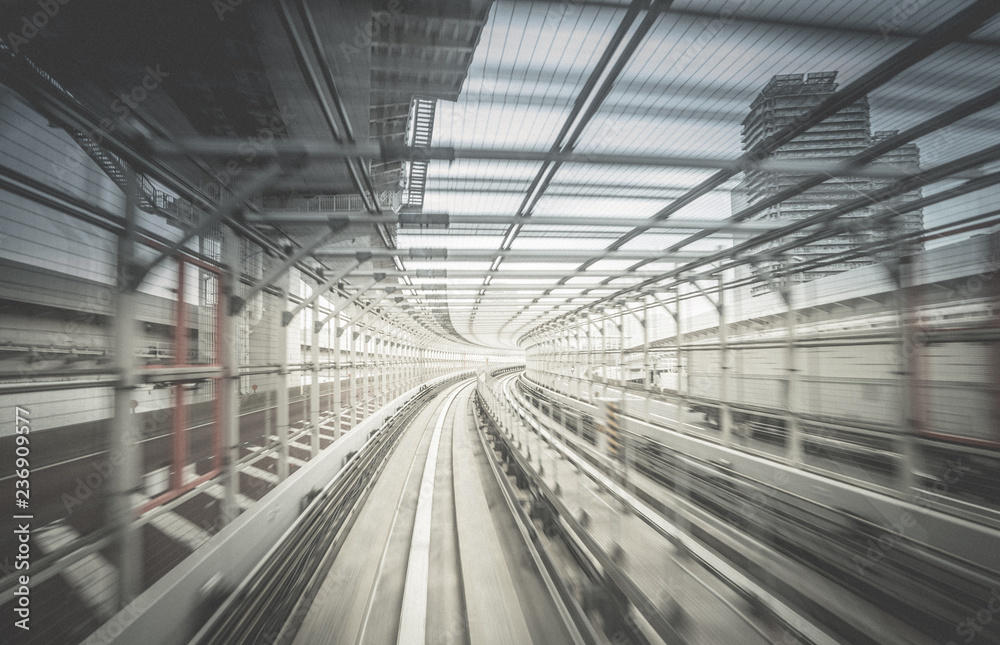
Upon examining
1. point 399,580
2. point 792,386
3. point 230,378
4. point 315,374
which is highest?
point 230,378

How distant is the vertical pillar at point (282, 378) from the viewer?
4.67 metres

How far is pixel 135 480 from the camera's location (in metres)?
2.35

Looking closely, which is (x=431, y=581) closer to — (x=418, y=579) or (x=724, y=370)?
(x=418, y=579)

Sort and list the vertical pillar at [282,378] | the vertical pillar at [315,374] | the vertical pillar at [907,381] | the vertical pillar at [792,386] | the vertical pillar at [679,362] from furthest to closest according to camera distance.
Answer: the vertical pillar at [679,362], the vertical pillar at [315,374], the vertical pillar at [792,386], the vertical pillar at [282,378], the vertical pillar at [907,381]

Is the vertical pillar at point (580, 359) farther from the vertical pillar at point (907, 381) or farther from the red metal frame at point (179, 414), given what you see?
the red metal frame at point (179, 414)

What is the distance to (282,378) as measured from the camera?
4680 millimetres

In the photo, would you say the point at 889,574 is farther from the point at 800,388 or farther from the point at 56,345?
the point at 56,345

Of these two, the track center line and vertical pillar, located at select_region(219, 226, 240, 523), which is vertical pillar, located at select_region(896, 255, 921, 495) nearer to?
the track center line

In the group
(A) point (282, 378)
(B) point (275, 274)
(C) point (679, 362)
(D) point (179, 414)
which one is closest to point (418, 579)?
(D) point (179, 414)

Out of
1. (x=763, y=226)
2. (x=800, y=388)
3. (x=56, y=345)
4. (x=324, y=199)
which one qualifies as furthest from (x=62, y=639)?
(x=800, y=388)

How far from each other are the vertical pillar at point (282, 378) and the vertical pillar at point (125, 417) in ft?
7.84

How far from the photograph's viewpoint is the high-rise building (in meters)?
2.49

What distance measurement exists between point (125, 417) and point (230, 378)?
1.32 m

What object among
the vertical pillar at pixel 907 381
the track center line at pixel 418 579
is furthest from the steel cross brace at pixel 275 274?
the vertical pillar at pixel 907 381
